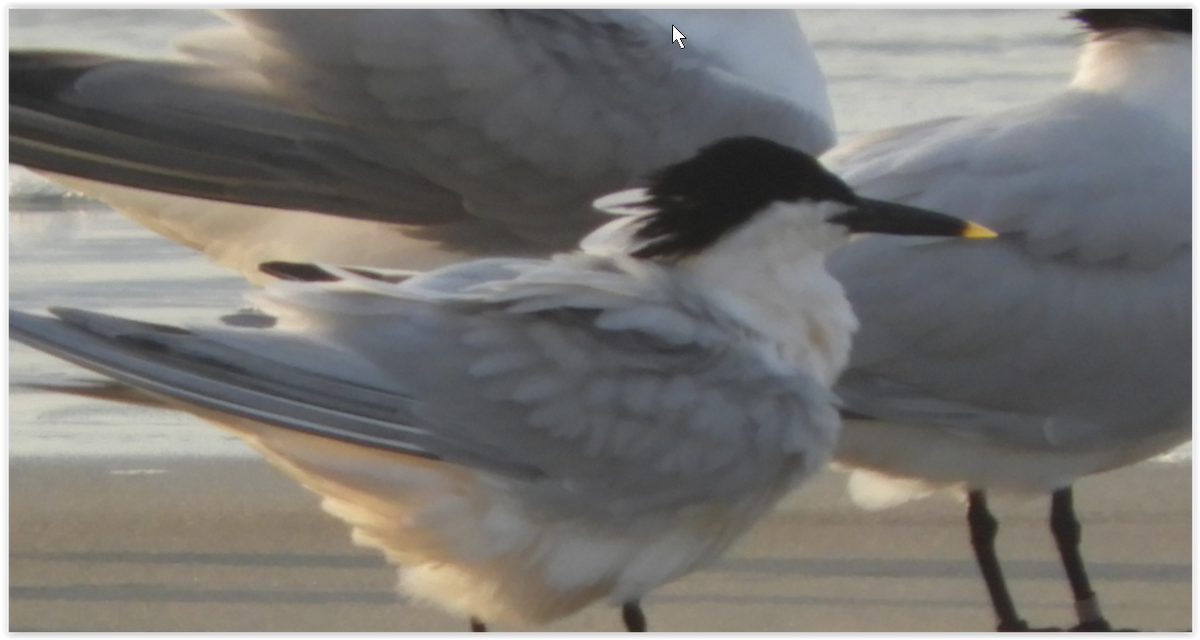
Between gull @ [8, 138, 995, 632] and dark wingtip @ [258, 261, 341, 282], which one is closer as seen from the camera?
gull @ [8, 138, 995, 632]

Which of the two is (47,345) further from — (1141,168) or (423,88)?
(1141,168)

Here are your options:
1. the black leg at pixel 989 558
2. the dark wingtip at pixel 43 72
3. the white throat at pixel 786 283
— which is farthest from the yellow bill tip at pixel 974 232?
the dark wingtip at pixel 43 72

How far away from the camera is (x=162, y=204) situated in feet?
15.1

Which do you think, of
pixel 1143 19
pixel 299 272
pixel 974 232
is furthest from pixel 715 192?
pixel 1143 19

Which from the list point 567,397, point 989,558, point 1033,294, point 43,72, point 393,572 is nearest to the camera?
point 567,397

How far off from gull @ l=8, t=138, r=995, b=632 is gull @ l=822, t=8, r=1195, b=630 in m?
0.55

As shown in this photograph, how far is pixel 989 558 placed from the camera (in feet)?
13.5

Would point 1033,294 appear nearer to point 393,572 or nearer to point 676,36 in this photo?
point 676,36

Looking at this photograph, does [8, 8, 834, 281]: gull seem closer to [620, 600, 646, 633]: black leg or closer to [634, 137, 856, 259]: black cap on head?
[634, 137, 856, 259]: black cap on head

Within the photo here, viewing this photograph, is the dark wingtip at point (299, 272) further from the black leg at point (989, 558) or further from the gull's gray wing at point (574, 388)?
the black leg at point (989, 558)

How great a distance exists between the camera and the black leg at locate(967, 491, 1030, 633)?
4.01 m

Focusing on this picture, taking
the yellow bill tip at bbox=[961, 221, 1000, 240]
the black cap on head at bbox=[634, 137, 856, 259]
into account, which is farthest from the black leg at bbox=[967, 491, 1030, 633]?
the black cap on head at bbox=[634, 137, 856, 259]

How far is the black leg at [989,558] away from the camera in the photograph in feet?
13.1

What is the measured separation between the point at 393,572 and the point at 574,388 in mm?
1055
